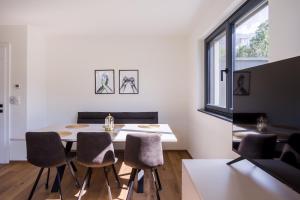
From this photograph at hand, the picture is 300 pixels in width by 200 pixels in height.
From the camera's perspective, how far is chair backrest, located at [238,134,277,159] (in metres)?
1.23

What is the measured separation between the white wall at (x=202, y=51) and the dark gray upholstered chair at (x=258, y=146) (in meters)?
0.56

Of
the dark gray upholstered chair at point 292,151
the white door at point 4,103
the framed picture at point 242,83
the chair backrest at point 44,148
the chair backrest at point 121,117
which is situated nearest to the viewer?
the dark gray upholstered chair at point 292,151

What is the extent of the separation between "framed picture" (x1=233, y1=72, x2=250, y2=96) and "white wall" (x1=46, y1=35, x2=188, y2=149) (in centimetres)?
312

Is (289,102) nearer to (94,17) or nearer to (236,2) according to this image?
(236,2)

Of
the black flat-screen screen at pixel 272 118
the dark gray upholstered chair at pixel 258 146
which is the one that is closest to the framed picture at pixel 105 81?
the black flat-screen screen at pixel 272 118

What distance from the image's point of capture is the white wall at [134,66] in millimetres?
4820

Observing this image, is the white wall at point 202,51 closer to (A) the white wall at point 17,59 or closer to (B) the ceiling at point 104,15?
(B) the ceiling at point 104,15

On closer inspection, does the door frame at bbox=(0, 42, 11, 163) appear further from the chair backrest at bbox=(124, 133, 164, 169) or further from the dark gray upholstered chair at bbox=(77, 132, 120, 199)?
the chair backrest at bbox=(124, 133, 164, 169)

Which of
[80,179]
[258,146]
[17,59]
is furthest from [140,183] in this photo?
[17,59]

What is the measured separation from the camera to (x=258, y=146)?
1.35 m

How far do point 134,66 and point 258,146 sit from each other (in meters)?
3.76

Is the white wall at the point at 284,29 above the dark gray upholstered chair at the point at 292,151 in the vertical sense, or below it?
above

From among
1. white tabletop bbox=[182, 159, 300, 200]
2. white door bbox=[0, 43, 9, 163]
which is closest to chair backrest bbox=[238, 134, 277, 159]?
white tabletop bbox=[182, 159, 300, 200]

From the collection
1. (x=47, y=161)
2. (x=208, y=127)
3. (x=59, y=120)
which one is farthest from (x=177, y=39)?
(x=47, y=161)
